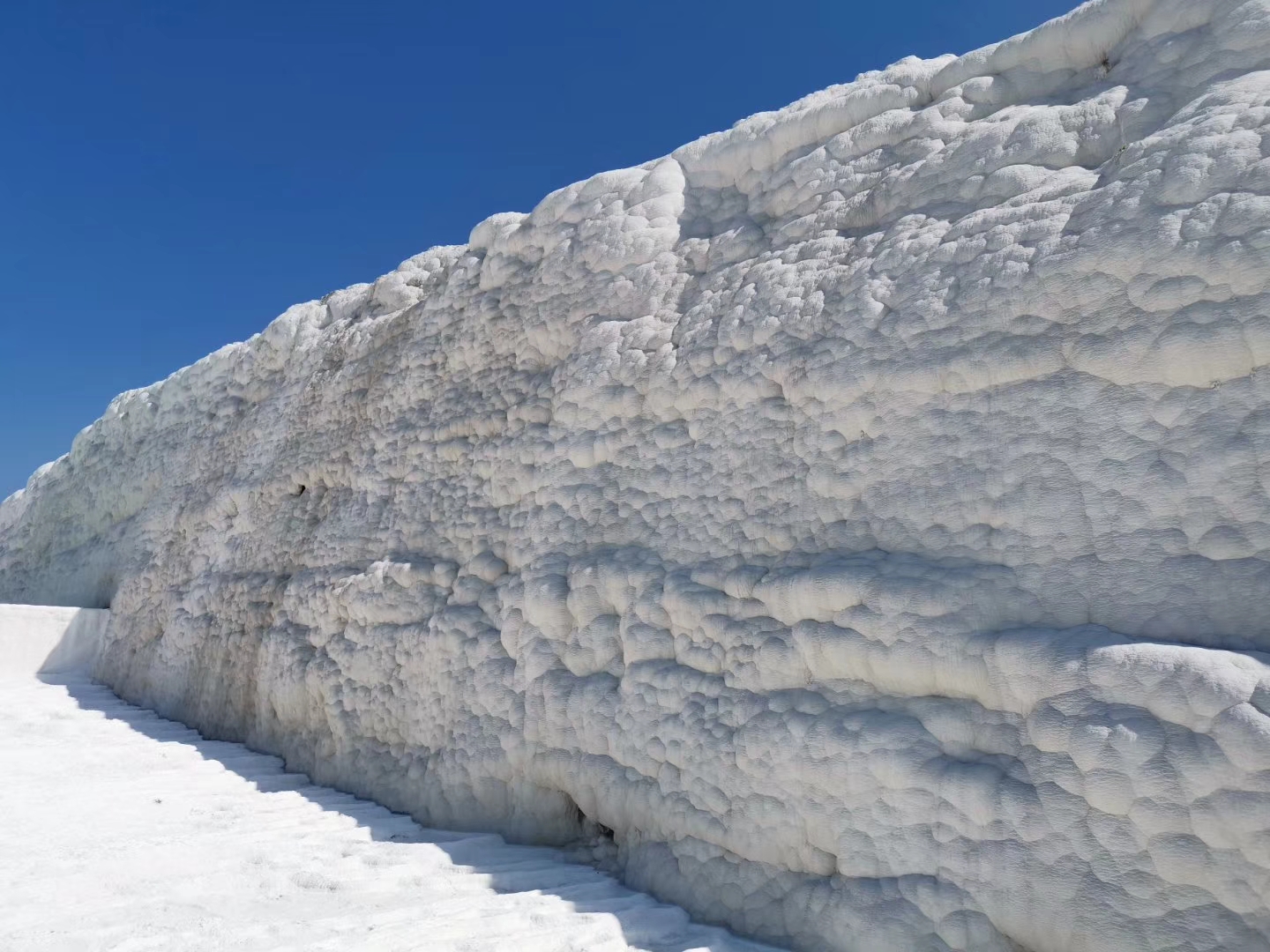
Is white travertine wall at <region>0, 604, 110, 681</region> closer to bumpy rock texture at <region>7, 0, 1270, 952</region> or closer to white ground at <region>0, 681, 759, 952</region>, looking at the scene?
white ground at <region>0, 681, 759, 952</region>

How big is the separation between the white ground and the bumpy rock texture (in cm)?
24

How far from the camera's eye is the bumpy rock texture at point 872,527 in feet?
6.40

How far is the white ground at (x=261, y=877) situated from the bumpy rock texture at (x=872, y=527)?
240 mm

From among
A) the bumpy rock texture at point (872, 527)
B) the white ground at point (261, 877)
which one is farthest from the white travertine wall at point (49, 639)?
the bumpy rock texture at point (872, 527)

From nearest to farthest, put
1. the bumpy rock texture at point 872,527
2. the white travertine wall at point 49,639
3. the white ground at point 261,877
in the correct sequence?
1. the bumpy rock texture at point 872,527
2. the white ground at point 261,877
3. the white travertine wall at point 49,639

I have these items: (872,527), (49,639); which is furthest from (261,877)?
(49,639)

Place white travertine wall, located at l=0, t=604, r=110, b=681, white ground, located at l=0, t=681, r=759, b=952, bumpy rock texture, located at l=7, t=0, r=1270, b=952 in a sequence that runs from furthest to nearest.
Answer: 1. white travertine wall, located at l=0, t=604, r=110, b=681
2. white ground, located at l=0, t=681, r=759, b=952
3. bumpy rock texture, located at l=7, t=0, r=1270, b=952

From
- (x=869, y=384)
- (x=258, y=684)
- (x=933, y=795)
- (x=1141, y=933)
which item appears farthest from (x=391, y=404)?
(x=1141, y=933)

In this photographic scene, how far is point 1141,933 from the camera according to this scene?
1.77 metres

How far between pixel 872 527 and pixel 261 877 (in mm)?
2180

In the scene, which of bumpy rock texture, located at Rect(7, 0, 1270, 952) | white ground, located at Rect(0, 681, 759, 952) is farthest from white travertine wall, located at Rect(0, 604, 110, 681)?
bumpy rock texture, located at Rect(7, 0, 1270, 952)

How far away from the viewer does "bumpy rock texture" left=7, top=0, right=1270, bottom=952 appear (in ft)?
6.40

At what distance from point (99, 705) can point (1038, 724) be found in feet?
18.8

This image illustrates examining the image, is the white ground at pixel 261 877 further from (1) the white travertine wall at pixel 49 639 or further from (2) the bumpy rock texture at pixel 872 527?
(1) the white travertine wall at pixel 49 639
